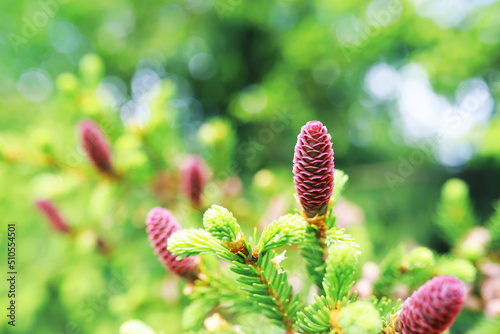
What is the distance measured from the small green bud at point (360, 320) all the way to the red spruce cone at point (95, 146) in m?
0.97

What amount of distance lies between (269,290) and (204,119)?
308 cm

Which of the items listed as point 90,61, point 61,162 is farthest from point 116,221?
point 90,61

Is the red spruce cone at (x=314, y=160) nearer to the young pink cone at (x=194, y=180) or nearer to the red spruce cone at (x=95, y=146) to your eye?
the young pink cone at (x=194, y=180)

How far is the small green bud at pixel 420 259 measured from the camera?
773 mm

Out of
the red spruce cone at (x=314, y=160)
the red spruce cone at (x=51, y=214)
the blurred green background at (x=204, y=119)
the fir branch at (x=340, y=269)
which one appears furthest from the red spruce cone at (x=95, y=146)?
the fir branch at (x=340, y=269)

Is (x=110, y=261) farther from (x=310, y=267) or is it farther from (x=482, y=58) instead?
(x=482, y=58)

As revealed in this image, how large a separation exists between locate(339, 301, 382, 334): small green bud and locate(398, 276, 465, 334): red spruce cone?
0.06 metres

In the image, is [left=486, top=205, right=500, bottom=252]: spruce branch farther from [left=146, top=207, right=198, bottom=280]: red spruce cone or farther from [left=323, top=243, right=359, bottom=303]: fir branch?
[left=146, top=207, right=198, bottom=280]: red spruce cone

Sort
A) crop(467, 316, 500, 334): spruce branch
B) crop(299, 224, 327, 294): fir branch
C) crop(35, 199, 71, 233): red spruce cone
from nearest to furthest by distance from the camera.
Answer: crop(299, 224, 327, 294): fir branch < crop(467, 316, 500, 334): spruce branch < crop(35, 199, 71, 233): red spruce cone

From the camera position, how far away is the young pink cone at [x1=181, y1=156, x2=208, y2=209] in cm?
118

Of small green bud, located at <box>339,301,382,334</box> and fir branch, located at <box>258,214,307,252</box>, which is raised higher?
fir branch, located at <box>258,214,307,252</box>

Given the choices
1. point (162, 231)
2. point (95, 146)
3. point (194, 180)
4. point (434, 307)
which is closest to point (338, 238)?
point (434, 307)

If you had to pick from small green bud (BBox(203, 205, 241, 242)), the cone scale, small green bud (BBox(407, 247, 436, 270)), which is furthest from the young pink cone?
the cone scale

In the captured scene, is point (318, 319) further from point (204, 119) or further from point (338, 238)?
point (204, 119)
